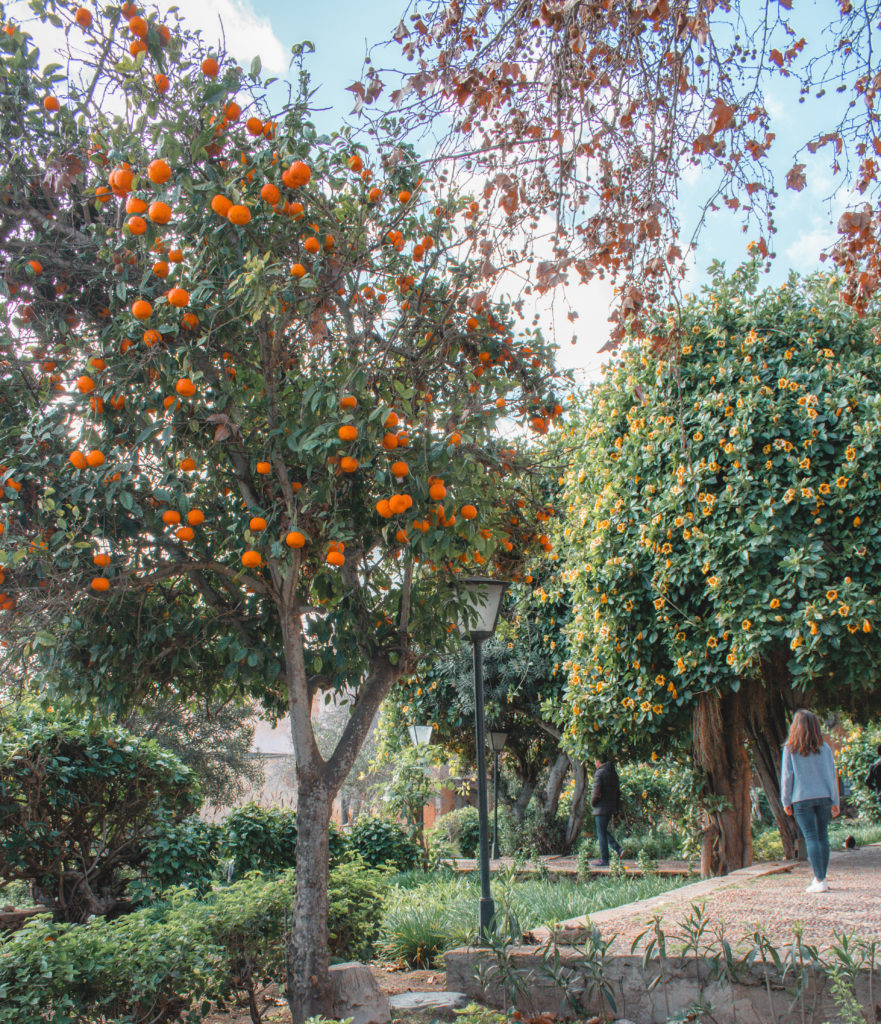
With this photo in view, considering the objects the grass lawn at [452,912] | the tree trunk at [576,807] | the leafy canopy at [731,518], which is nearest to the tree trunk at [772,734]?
the leafy canopy at [731,518]

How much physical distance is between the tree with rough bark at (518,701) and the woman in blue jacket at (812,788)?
4064 mm

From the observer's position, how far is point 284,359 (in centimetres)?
416

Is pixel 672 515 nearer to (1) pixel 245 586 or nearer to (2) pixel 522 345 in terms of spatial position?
(2) pixel 522 345

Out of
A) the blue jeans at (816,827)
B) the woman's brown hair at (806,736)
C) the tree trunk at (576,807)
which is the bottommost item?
the tree trunk at (576,807)

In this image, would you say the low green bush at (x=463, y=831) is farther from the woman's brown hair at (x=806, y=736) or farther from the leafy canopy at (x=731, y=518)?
the woman's brown hair at (x=806, y=736)

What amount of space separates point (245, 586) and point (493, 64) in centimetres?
285

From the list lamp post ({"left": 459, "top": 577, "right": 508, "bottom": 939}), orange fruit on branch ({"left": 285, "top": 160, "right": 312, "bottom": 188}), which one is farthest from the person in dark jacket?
orange fruit on branch ({"left": 285, "top": 160, "right": 312, "bottom": 188})

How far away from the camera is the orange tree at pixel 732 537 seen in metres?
5.88

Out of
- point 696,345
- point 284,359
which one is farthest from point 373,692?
point 696,345

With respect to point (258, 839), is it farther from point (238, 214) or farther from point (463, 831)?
point (463, 831)

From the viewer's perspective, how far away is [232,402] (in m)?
3.81

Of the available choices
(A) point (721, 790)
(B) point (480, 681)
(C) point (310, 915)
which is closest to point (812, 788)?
(A) point (721, 790)

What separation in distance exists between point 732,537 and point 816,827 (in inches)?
84.8

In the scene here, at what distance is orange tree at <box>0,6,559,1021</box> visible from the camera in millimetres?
3447
